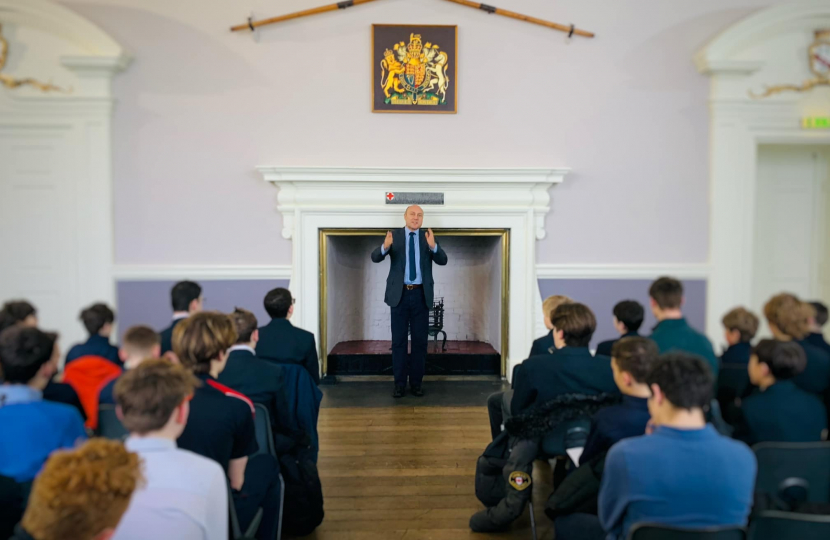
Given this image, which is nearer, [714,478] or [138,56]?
[714,478]

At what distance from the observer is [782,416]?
2.01 metres

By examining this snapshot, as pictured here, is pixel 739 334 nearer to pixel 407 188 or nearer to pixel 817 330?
pixel 817 330

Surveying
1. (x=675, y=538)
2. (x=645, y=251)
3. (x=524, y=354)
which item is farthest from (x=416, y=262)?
(x=675, y=538)

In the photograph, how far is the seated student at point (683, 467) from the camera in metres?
1.45

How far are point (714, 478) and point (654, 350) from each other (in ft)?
2.02

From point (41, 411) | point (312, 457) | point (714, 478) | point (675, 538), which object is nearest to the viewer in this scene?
point (675, 538)

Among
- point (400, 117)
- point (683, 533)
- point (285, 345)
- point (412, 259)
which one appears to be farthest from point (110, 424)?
point (400, 117)

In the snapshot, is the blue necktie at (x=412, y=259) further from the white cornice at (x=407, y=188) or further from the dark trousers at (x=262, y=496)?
the dark trousers at (x=262, y=496)

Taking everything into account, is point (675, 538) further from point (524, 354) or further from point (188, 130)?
point (188, 130)

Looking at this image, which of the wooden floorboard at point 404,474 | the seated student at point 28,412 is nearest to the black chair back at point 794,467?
the wooden floorboard at point 404,474

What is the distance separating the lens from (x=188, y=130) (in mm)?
4926

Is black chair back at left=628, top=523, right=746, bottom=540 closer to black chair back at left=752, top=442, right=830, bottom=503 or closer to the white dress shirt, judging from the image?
black chair back at left=752, top=442, right=830, bottom=503

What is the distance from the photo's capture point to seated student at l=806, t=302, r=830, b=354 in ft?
9.37

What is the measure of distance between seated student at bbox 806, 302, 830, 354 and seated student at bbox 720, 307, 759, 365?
26 centimetres
